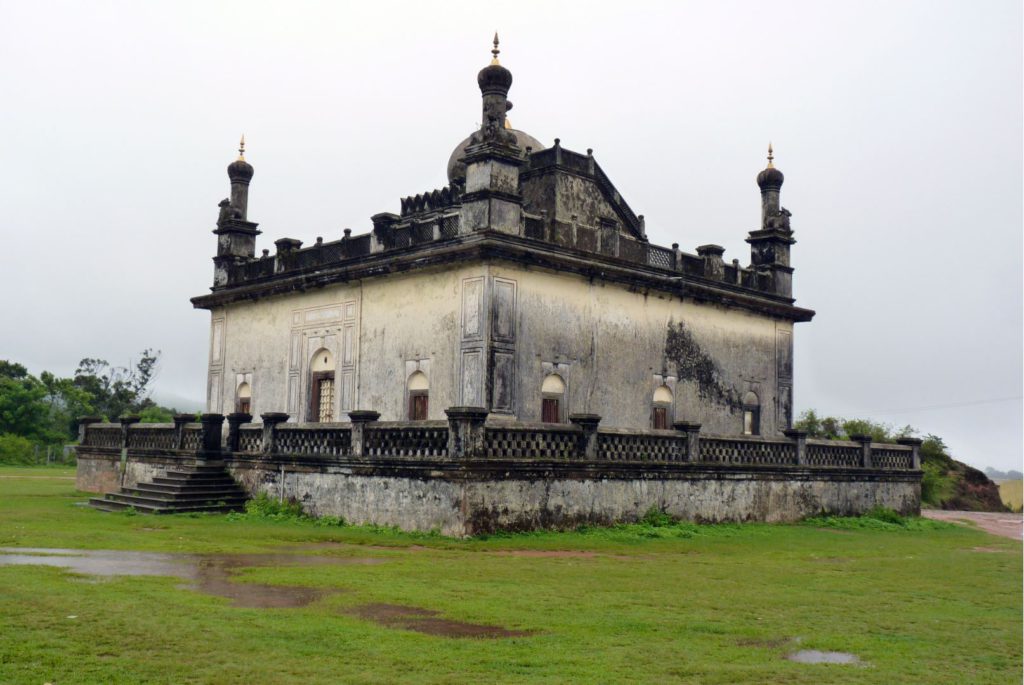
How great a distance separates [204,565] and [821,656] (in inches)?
289

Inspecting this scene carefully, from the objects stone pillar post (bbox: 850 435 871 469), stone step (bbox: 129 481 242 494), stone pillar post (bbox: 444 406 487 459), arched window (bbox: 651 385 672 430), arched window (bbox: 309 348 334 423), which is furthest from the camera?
arched window (bbox: 309 348 334 423)

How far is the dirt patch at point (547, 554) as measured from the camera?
14.0 metres

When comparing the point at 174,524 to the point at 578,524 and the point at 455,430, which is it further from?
the point at 578,524

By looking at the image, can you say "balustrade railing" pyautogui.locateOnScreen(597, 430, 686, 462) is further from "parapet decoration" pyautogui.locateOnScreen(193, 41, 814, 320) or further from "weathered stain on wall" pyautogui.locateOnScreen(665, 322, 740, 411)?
"weathered stain on wall" pyautogui.locateOnScreen(665, 322, 740, 411)

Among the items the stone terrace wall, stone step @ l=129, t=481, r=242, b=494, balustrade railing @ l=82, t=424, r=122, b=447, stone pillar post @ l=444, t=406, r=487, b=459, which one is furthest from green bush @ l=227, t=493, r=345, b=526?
balustrade railing @ l=82, t=424, r=122, b=447

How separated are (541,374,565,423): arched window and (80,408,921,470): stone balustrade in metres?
3.27

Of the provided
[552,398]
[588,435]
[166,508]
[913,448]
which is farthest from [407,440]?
[913,448]

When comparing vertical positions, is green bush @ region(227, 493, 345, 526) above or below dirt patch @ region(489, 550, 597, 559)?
above

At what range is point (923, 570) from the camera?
45.4ft

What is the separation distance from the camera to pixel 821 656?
7672 millimetres

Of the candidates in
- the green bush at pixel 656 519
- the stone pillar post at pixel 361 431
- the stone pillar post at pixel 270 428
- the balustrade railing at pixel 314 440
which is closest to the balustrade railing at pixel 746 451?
the green bush at pixel 656 519

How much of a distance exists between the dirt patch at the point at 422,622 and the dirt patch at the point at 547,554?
4.85m

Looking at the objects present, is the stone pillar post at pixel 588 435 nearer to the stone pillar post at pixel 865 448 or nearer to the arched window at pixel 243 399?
the stone pillar post at pixel 865 448

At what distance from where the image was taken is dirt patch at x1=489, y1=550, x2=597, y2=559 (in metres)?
14.0
